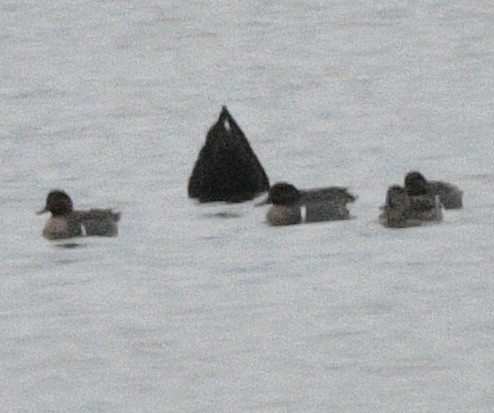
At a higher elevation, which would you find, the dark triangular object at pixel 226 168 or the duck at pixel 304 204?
the dark triangular object at pixel 226 168

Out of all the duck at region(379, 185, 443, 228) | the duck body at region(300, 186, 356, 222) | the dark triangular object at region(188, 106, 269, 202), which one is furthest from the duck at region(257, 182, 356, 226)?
the dark triangular object at region(188, 106, 269, 202)

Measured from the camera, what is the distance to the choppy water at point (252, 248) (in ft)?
35.6

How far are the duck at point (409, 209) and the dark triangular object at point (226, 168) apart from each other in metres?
1.52

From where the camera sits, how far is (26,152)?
18625mm

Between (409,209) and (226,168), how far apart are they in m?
1.78

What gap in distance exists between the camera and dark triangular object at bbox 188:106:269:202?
15.2 meters

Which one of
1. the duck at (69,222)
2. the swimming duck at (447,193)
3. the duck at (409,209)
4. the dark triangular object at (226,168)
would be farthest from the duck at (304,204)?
the duck at (69,222)

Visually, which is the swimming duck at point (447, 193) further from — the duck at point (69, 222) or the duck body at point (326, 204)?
the duck at point (69, 222)

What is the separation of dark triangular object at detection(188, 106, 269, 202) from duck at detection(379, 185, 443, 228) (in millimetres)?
1516

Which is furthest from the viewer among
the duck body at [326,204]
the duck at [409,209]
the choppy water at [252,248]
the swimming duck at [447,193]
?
the swimming duck at [447,193]

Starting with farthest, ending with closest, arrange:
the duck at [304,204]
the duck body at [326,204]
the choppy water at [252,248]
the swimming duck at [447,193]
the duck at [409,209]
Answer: the swimming duck at [447,193], the duck body at [326,204], the duck at [304,204], the duck at [409,209], the choppy water at [252,248]

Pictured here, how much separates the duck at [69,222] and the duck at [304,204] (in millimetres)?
1146

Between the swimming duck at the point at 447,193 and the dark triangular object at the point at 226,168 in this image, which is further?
the dark triangular object at the point at 226,168

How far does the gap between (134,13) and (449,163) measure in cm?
1441
